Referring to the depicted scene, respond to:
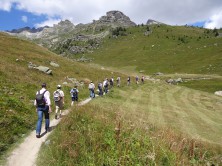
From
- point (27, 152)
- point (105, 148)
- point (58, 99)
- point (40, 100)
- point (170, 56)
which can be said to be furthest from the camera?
point (170, 56)

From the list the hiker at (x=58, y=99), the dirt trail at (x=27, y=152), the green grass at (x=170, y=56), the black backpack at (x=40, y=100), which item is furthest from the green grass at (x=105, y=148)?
the green grass at (x=170, y=56)

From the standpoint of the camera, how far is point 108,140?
1154 centimetres

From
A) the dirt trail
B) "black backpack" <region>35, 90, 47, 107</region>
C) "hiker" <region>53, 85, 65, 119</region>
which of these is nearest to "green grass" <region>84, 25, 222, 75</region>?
"hiker" <region>53, 85, 65, 119</region>

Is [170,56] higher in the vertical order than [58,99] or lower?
higher

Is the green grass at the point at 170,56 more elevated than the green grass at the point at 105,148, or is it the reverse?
the green grass at the point at 170,56

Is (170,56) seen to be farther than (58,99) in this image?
Yes

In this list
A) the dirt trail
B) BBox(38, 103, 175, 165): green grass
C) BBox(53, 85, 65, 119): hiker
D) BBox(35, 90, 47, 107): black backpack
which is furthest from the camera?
BBox(53, 85, 65, 119): hiker

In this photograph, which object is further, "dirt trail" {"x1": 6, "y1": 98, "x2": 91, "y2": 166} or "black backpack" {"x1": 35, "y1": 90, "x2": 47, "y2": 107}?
"black backpack" {"x1": 35, "y1": 90, "x2": 47, "y2": 107}

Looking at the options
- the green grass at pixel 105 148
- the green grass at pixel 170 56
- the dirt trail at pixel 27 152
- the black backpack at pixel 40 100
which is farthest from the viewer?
the green grass at pixel 170 56

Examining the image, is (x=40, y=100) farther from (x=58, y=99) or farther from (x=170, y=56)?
(x=170, y=56)

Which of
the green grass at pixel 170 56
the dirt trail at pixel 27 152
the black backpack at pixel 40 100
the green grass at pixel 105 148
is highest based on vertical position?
the green grass at pixel 170 56

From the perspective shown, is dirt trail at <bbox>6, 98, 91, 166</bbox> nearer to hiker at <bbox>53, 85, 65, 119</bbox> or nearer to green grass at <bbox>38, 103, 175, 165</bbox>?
green grass at <bbox>38, 103, 175, 165</bbox>

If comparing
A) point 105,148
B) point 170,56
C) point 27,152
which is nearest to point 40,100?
point 27,152

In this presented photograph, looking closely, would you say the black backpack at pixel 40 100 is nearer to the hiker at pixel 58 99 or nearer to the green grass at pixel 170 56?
the hiker at pixel 58 99
